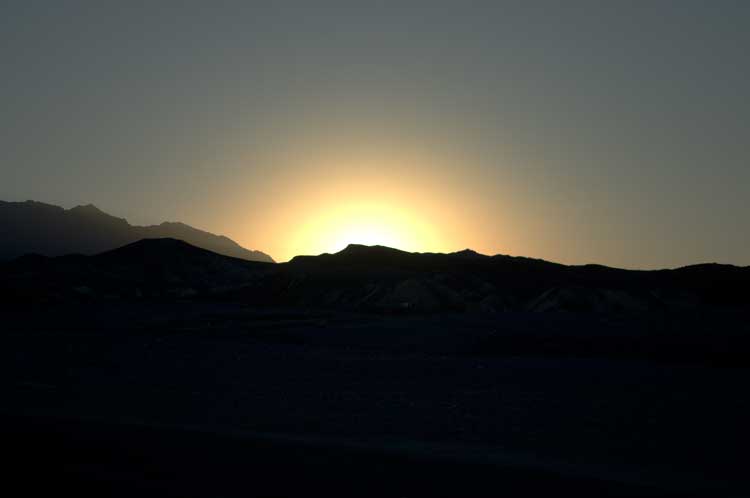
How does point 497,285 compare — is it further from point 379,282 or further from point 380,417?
point 380,417

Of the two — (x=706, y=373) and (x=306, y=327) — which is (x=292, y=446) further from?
(x=306, y=327)

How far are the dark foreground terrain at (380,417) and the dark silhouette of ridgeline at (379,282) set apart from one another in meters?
40.3

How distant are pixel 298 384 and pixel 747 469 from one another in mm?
15495

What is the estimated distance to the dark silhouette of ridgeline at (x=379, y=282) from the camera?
86.6 m

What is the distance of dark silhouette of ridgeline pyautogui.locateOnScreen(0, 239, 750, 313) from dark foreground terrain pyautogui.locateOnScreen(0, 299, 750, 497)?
40.3 metres

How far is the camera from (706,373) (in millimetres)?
31281

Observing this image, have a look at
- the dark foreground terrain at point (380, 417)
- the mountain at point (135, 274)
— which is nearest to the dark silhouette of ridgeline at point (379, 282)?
the mountain at point (135, 274)

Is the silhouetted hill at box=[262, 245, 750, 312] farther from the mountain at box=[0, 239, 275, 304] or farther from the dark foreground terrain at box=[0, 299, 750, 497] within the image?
the dark foreground terrain at box=[0, 299, 750, 497]

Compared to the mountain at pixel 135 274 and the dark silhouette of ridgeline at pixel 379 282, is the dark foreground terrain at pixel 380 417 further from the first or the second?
the mountain at pixel 135 274

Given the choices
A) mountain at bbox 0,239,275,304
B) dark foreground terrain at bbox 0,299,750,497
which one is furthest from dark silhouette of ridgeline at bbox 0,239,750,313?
dark foreground terrain at bbox 0,299,750,497

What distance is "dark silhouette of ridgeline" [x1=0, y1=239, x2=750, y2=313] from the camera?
8656 centimetres

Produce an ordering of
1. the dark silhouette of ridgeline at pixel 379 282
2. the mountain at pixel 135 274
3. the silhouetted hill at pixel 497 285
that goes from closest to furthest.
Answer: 1. the silhouetted hill at pixel 497 285
2. the dark silhouette of ridgeline at pixel 379 282
3. the mountain at pixel 135 274

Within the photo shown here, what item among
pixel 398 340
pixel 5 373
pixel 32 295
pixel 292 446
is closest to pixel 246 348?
pixel 398 340

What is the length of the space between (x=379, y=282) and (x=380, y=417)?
76.1 metres
